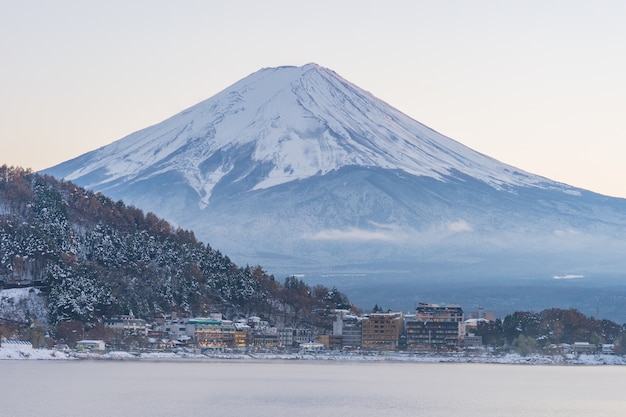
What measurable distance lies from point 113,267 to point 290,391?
182 ft

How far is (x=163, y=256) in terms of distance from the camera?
143m

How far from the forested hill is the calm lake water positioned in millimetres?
14283

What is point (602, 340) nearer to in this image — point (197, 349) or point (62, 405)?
point (197, 349)

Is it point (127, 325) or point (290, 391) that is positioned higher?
point (127, 325)

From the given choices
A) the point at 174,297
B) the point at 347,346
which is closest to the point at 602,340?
Result: the point at 347,346

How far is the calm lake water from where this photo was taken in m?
72.8

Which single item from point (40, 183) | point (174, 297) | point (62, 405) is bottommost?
point (62, 405)

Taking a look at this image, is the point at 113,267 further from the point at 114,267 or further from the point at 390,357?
the point at 390,357

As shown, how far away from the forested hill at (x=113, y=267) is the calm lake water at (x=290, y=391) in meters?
14.3

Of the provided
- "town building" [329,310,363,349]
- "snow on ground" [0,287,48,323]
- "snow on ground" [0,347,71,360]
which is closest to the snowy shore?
"snow on ground" [0,347,71,360]

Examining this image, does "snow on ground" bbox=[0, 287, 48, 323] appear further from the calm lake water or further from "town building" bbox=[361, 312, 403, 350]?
"town building" bbox=[361, 312, 403, 350]

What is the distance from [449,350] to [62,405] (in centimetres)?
7338

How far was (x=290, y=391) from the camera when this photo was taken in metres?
84.5

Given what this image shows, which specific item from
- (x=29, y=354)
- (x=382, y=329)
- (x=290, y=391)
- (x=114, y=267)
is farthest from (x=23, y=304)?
(x=290, y=391)
